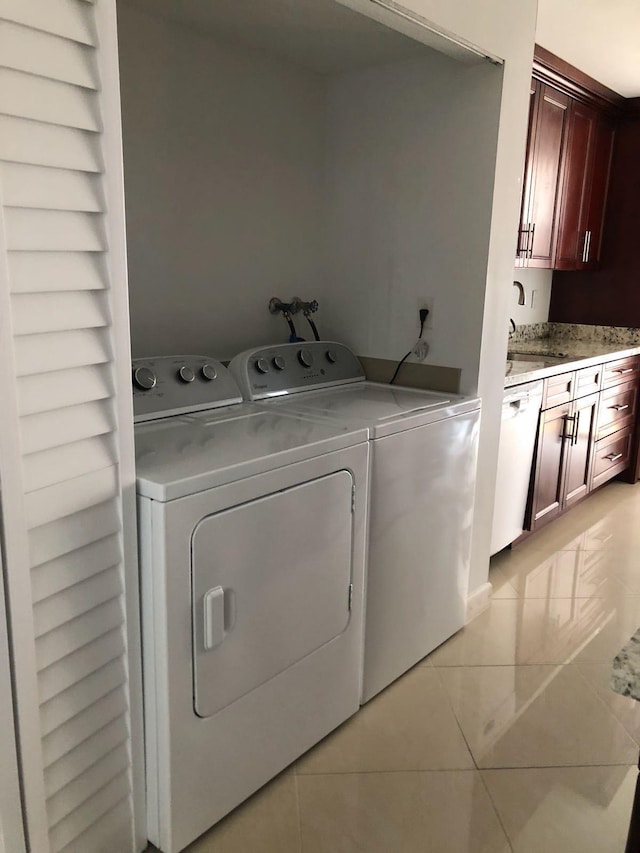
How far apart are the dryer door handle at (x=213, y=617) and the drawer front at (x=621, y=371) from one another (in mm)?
3099

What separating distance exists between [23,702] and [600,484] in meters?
3.73

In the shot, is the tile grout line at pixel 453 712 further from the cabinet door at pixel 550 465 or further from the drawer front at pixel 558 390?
the drawer front at pixel 558 390

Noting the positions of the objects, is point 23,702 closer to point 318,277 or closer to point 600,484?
point 318,277

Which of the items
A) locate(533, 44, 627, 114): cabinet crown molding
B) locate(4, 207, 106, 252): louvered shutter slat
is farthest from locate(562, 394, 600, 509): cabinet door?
locate(4, 207, 106, 252): louvered shutter slat

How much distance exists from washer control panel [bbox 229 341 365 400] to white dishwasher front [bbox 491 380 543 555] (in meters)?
0.73

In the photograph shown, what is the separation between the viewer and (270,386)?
7.77 feet

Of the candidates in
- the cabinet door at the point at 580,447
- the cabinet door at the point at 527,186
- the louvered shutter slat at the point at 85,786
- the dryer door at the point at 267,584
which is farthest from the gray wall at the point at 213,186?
the cabinet door at the point at 580,447

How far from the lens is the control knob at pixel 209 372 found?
2.17 m

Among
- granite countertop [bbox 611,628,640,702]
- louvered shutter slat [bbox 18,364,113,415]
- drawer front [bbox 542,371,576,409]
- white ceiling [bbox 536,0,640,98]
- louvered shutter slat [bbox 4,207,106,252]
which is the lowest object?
drawer front [bbox 542,371,576,409]

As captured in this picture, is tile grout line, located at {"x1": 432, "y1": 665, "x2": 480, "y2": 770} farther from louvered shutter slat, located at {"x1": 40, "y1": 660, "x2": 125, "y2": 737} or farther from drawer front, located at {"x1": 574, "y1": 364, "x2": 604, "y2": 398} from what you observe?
drawer front, located at {"x1": 574, "y1": 364, "x2": 604, "y2": 398}

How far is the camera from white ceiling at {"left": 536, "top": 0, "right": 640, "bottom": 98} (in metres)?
2.86

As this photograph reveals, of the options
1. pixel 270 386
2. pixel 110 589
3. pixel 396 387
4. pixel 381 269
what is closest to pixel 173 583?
pixel 110 589

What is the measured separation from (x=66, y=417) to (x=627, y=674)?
1.02m

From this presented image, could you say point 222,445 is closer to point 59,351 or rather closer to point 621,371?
point 59,351
